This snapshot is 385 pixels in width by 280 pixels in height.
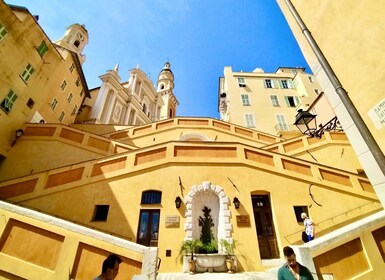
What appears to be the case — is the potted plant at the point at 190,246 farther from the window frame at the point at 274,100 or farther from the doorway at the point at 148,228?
the window frame at the point at 274,100

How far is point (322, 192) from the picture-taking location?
30.2 feet

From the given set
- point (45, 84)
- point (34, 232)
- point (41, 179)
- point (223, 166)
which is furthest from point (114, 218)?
point (45, 84)

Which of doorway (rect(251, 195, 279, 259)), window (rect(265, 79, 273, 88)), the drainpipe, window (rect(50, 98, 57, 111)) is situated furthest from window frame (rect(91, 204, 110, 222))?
window (rect(265, 79, 273, 88))

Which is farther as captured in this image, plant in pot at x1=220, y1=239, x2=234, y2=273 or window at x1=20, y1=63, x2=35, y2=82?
window at x1=20, y1=63, x2=35, y2=82

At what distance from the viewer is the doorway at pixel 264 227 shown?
807 cm

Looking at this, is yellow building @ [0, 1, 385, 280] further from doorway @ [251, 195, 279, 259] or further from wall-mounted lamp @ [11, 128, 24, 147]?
wall-mounted lamp @ [11, 128, 24, 147]

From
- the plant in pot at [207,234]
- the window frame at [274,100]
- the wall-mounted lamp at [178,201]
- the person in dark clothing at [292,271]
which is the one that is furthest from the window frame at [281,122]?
the person in dark clothing at [292,271]

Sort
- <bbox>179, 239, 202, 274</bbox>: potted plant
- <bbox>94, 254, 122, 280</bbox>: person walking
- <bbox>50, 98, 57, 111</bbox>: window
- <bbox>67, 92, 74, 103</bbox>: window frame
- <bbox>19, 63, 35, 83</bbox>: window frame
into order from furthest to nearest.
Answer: <bbox>67, 92, 74, 103</bbox>: window frame → <bbox>50, 98, 57, 111</bbox>: window → <bbox>19, 63, 35, 83</bbox>: window frame → <bbox>179, 239, 202, 274</bbox>: potted plant → <bbox>94, 254, 122, 280</bbox>: person walking

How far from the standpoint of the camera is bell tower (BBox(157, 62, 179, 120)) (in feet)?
140

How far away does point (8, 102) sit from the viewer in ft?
37.9

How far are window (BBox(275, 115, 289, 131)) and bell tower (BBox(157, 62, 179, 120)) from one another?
23764 mm

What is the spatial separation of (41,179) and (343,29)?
1125cm

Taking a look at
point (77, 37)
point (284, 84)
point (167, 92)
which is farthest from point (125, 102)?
point (284, 84)

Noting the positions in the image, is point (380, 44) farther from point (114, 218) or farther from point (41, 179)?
point (41, 179)
